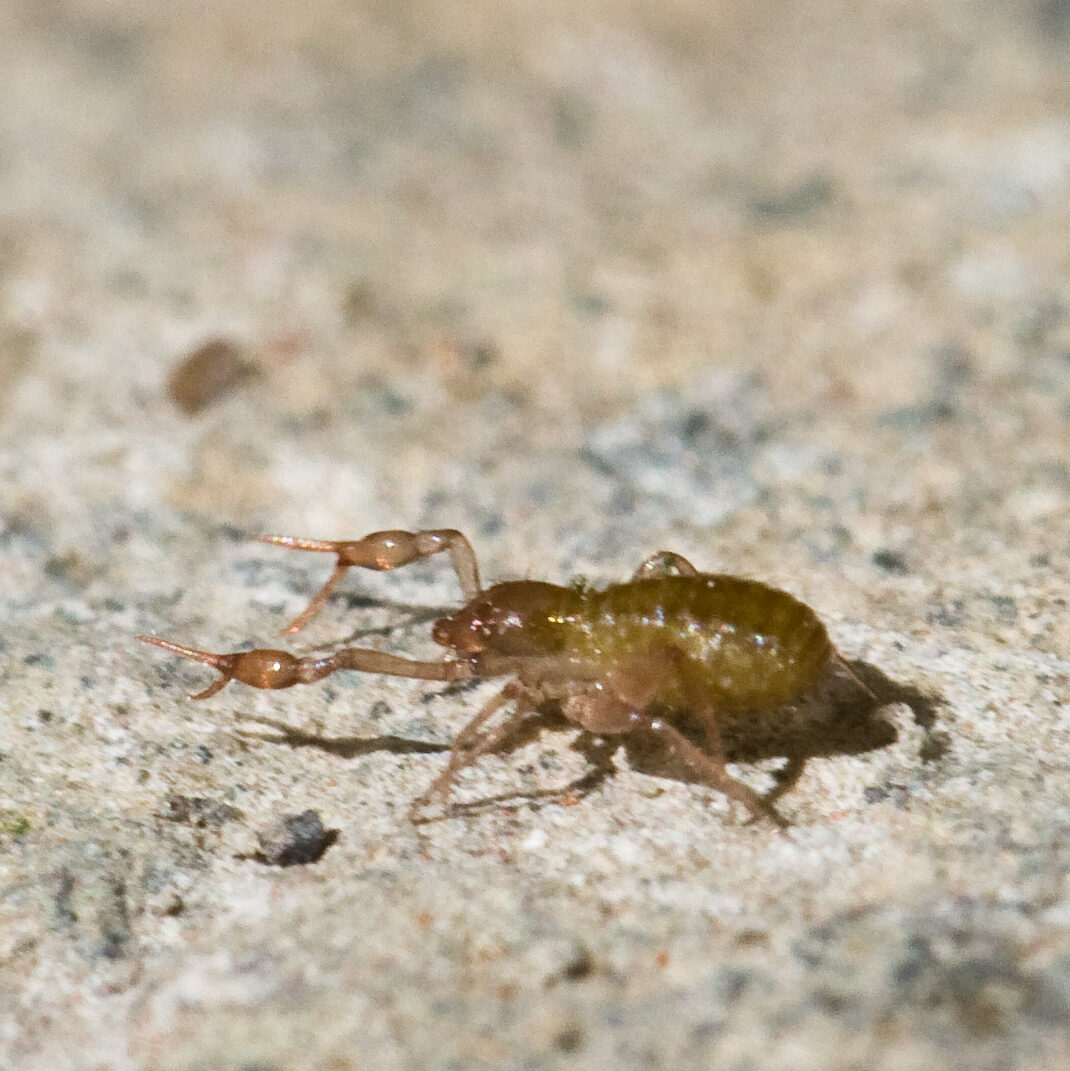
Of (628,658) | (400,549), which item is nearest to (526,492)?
(400,549)

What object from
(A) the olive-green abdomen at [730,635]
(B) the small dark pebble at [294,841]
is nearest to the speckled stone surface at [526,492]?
→ (B) the small dark pebble at [294,841]

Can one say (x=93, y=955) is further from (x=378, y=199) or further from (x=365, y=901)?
(x=378, y=199)

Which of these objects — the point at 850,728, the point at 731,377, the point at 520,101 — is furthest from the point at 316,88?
the point at 850,728

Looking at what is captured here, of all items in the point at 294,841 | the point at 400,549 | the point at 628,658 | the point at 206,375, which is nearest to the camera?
the point at 294,841

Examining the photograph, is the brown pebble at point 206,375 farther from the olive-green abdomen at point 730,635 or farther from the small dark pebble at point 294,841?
the olive-green abdomen at point 730,635

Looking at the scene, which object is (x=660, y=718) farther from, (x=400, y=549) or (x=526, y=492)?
(x=526, y=492)

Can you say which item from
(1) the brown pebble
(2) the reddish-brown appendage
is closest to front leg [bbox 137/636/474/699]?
(2) the reddish-brown appendage
